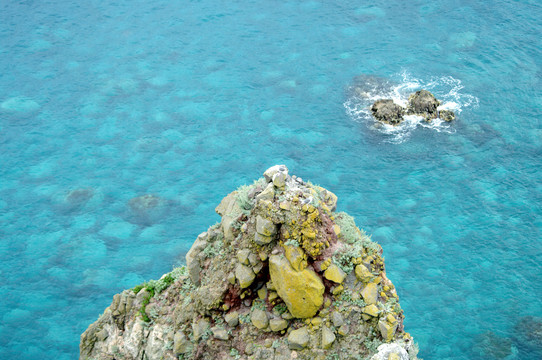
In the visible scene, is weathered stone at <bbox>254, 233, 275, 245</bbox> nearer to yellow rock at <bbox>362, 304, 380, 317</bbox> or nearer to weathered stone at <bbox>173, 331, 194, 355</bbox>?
yellow rock at <bbox>362, 304, 380, 317</bbox>

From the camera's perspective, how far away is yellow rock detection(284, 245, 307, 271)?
1648 centimetres

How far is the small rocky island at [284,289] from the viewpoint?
1639 cm

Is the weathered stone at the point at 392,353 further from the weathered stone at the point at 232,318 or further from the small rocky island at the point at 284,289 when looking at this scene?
the weathered stone at the point at 232,318

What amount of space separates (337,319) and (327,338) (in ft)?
2.20

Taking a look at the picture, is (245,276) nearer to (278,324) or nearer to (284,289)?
(284,289)

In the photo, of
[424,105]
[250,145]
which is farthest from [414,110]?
[250,145]

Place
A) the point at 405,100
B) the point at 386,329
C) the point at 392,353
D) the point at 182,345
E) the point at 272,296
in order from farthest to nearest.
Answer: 1. the point at 405,100
2. the point at 182,345
3. the point at 272,296
4. the point at 386,329
5. the point at 392,353

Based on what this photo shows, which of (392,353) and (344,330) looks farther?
(344,330)

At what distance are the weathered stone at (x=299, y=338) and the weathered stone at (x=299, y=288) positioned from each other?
0.51m

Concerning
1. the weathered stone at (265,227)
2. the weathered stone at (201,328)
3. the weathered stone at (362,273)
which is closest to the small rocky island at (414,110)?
the weathered stone at (362,273)

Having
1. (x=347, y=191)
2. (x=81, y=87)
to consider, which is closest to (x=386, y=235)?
(x=347, y=191)

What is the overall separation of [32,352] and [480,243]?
1156 inches

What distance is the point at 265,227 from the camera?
1675cm

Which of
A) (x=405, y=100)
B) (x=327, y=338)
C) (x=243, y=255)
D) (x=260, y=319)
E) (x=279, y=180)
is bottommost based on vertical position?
(x=405, y=100)
